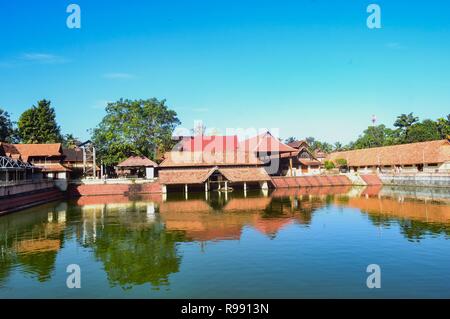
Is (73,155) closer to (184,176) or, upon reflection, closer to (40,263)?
(184,176)

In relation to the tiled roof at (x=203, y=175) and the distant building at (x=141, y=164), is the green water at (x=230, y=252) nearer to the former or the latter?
the tiled roof at (x=203, y=175)

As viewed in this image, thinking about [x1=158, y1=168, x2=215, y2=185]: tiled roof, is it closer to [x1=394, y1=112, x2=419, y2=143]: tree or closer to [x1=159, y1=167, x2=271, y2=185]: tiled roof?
[x1=159, y1=167, x2=271, y2=185]: tiled roof

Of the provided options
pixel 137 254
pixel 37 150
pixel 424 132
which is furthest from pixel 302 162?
pixel 137 254

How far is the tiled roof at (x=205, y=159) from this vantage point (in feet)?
138

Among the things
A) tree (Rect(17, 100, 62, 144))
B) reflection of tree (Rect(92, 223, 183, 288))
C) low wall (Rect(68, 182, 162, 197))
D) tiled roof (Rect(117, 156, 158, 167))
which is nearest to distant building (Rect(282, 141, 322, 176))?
tiled roof (Rect(117, 156, 158, 167))

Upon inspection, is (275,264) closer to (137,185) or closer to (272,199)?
(272,199)

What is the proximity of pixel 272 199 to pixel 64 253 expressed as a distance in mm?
21165

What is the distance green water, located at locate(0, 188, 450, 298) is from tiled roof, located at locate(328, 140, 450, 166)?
786 inches

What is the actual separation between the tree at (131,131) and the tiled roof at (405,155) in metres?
29.2

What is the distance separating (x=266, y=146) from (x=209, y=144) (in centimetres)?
821

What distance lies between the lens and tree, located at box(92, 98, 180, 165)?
45.8 meters

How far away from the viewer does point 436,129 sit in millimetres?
62688
